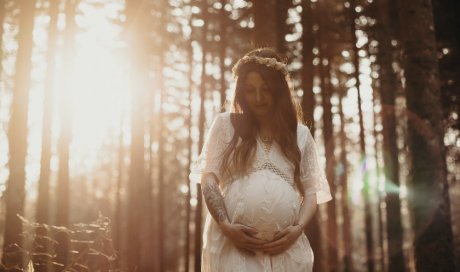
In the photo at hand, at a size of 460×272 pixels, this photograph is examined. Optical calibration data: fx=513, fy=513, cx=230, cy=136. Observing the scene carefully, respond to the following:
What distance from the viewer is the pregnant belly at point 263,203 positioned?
3.18 meters

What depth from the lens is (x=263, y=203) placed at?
3195 millimetres

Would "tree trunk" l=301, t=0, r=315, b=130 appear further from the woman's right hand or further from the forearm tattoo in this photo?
the woman's right hand

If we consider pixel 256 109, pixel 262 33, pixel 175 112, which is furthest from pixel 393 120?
pixel 175 112

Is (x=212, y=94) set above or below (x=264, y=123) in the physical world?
above

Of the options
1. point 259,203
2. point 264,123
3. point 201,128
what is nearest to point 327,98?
point 201,128

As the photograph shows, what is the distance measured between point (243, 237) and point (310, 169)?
2.54 ft

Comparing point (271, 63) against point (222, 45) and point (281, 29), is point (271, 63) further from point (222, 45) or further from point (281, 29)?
point (222, 45)

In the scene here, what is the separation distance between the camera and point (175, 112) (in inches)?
Answer: 949

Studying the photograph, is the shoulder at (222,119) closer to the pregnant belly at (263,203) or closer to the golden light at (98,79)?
the pregnant belly at (263,203)

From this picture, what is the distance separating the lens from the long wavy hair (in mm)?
3369

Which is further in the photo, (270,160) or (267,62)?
(267,62)

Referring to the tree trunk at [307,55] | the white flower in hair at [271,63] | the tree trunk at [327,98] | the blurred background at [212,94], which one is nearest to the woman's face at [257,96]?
the white flower in hair at [271,63]

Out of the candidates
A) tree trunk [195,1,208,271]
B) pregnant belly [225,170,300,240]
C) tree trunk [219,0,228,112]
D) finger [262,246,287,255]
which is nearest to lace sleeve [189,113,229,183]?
pregnant belly [225,170,300,240]

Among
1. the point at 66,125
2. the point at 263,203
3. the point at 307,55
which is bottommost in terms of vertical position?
the point at 263,203
